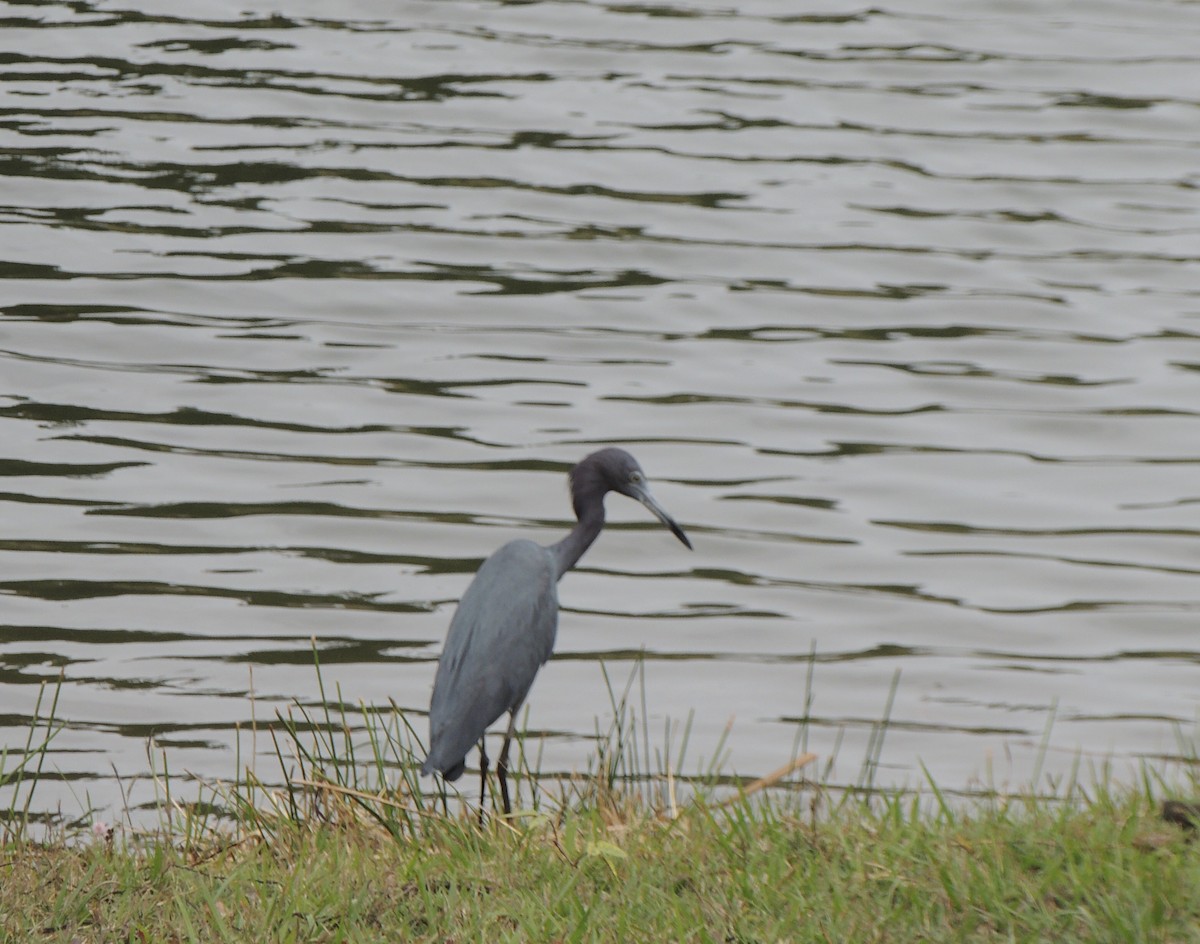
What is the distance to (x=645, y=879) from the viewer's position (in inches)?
178

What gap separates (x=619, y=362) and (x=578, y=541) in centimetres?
449

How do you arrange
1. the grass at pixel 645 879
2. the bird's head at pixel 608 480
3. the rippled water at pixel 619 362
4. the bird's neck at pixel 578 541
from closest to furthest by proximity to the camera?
the grass at pixel 645 879
the bird's neck at pixel 578 541
the bird's head at pixel 608 480
the rippled water at pixel 619 362

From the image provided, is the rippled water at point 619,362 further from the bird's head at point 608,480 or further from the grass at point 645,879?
the grass at point 645,879

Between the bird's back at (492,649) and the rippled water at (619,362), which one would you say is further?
the rippled water at (619,362)

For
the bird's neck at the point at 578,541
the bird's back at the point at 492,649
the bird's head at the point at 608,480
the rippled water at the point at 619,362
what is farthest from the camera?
the rippled water at the point at 619,362

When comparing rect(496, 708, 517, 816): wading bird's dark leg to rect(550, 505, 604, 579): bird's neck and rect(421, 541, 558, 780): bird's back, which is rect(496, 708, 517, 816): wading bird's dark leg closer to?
rect(421, 541, 558, 780): bird's back

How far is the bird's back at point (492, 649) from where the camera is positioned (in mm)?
5781

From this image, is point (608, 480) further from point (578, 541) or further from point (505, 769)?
point (505, 769)

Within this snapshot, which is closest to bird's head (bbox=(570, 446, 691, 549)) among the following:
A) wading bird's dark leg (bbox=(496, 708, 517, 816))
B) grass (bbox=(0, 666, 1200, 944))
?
wading bird's dark leg (bbox=(496, 708, 517, 816))

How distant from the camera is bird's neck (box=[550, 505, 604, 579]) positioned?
21.4ft

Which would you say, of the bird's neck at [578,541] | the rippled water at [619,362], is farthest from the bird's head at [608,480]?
the rippled water at [619,362]

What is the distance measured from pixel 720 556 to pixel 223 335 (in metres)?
3.26

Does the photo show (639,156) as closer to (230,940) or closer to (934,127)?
(934,127)

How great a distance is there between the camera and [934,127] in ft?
46.9
